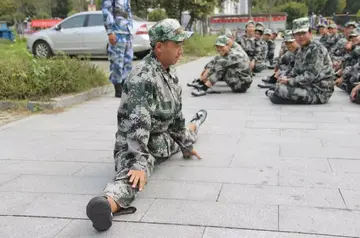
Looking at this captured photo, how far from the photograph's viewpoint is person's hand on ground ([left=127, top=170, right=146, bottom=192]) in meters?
2.97

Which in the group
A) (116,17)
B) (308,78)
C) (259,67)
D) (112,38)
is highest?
(116,17)

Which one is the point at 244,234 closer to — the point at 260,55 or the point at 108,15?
the point at 108,15

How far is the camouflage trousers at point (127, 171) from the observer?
287 centimetres

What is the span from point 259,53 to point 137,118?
8173 mm

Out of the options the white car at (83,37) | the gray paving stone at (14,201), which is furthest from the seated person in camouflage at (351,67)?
the white car at (83,37)

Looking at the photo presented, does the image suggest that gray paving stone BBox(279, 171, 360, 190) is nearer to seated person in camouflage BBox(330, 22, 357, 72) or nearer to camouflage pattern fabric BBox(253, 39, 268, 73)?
seated person in camouflage BBox(330, 22, 357, 72)

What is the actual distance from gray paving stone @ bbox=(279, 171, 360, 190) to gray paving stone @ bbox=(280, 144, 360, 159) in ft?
1.63

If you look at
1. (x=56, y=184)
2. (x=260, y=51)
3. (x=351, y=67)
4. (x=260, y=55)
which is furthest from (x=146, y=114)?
(x=260, y=55)

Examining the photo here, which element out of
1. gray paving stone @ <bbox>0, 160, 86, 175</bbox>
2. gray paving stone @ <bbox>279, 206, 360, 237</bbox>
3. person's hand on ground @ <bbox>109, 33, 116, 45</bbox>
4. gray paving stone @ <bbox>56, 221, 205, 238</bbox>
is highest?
person's hand on ground @ <bbox>109, 33, 116, 45</bbox>

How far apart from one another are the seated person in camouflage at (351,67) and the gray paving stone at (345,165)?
3.94 metres

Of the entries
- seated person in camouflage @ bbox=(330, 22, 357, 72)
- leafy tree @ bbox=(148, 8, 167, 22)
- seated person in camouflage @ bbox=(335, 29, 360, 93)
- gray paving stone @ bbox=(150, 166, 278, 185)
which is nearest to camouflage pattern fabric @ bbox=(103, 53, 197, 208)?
gray paving stone @ bbox=(150, 166, 278, 185)

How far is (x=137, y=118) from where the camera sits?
3229 mm

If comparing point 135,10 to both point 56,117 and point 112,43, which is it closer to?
point 112,43

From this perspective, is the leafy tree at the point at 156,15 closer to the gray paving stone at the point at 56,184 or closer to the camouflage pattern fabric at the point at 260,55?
the camouflage pattern fabric at the point at 260,55
